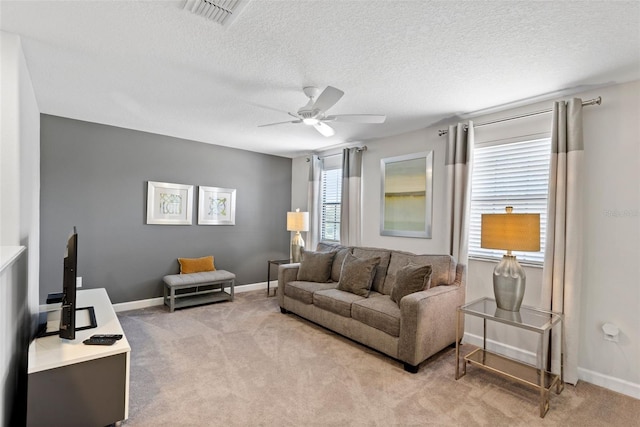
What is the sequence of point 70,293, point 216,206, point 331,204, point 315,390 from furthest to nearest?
point 331,204, point 216,206, point 315,390, point 70,293

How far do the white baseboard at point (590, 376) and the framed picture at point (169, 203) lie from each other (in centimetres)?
422

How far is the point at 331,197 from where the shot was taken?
207 inches

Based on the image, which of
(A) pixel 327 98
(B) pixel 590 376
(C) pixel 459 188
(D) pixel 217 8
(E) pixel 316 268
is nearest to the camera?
(D) pixel 217 8

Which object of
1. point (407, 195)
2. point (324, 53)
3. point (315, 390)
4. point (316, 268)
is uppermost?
point (324, 53)

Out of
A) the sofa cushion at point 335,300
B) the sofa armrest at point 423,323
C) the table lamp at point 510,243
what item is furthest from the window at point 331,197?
the table lamp at point 510,243

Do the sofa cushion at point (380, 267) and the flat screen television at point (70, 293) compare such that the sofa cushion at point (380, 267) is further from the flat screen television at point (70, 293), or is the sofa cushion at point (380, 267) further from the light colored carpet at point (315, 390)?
Result: the flat screen television at point (70, 293)

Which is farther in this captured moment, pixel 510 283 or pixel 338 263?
pixel 338 263

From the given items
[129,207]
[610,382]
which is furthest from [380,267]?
[129,207]

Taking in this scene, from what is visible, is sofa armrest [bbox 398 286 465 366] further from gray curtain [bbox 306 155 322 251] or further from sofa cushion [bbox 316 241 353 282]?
gray curtain [bbox 306 155 322 251]

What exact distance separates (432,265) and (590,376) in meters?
1.50

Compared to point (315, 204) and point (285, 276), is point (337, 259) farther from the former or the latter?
point (315, 204)

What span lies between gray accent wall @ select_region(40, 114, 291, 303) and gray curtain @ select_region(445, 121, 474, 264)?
3.28 metres

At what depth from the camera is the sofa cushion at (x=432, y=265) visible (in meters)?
3.13

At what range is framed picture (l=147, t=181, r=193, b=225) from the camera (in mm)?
4344
